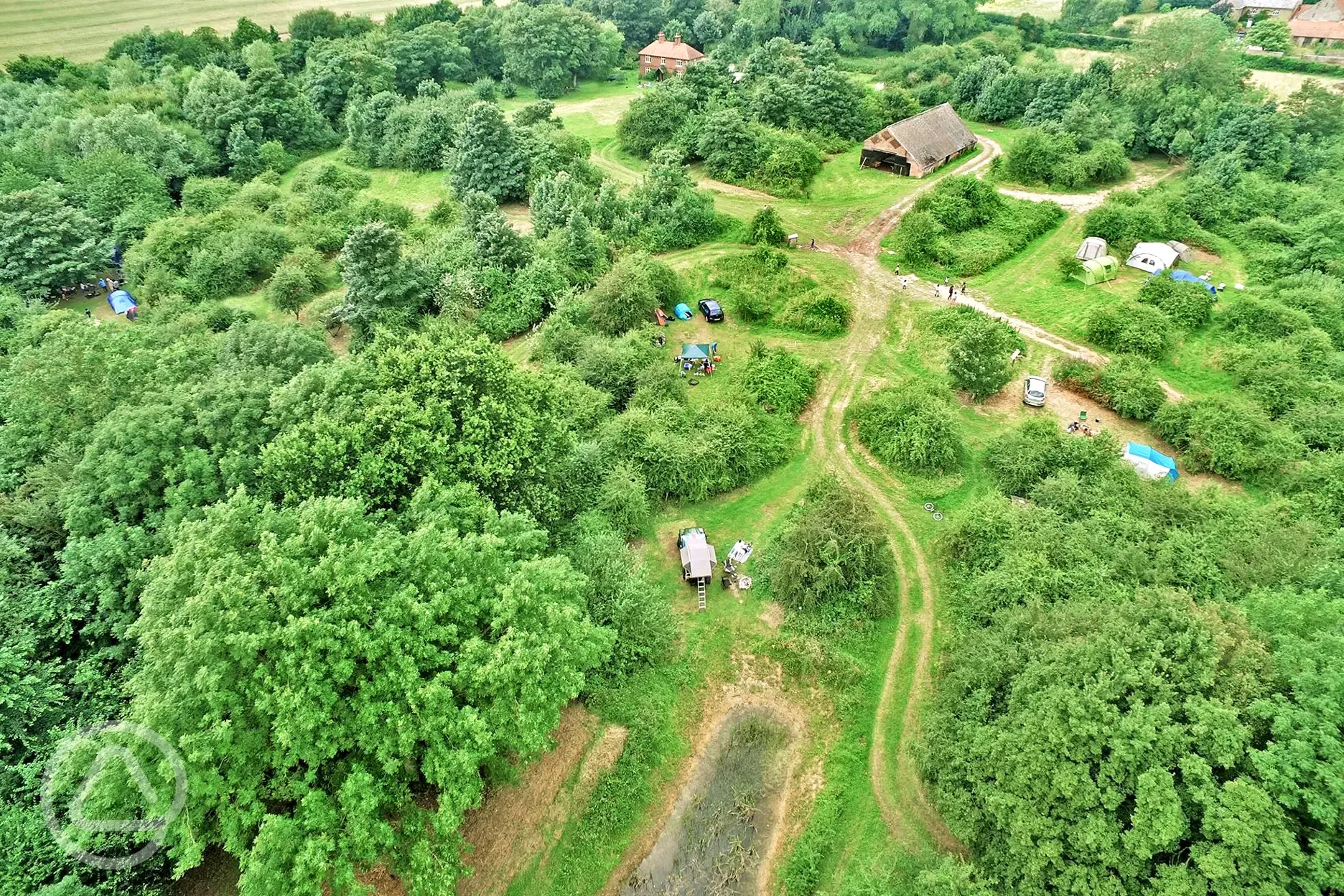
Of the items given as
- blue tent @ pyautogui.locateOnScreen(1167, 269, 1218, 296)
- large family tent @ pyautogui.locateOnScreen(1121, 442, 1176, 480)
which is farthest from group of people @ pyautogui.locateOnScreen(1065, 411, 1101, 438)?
blue tent @ pyautogui.locateOnScreen(1167, 269, 1218, 296)

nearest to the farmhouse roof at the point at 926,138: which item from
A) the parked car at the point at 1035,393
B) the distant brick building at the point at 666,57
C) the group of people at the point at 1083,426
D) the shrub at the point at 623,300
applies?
the distant brick building at the point at 666,57

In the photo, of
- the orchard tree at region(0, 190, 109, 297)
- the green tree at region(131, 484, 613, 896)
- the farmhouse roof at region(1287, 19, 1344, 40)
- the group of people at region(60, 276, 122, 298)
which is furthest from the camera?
the farmhouse roof at region(1287, 19, 1344, 40)

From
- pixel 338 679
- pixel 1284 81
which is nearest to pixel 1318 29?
pixel 1284 81

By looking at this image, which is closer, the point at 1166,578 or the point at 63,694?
the point at 63,694

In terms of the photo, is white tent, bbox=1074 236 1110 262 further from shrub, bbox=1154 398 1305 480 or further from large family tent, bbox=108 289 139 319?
large family tent, bbox=108 289 139 319

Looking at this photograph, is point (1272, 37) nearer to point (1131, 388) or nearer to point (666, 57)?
point (666, 57)

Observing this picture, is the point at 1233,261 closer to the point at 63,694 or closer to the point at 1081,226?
the point at 1081,226

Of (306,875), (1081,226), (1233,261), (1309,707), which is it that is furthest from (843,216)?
(306,875)
